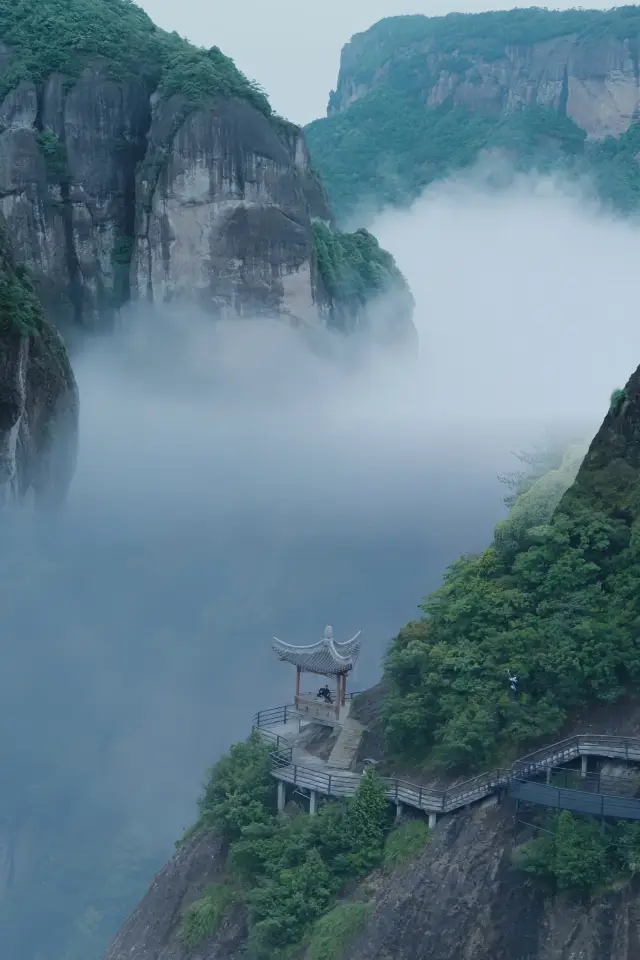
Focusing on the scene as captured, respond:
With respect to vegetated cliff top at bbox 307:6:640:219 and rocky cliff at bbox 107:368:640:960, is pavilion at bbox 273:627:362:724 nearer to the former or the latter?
rocky cliff at bbox 107:368:640:960

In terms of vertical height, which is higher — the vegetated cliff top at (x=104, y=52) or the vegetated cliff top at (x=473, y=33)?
the vegetated cliff top at (x=473, y=33)

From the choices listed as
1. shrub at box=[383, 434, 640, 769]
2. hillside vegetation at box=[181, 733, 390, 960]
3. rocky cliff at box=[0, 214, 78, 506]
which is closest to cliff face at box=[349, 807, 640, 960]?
hillside vegetation at box=[181, 733, 390, 960]

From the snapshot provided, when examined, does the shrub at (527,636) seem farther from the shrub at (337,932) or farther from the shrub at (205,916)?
the shrub at (205,916)

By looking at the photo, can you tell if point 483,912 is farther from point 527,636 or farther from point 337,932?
point 527,636

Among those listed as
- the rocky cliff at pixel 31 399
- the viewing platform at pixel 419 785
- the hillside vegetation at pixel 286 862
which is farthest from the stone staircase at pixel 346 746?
the rocky cliff at pixel 31 399

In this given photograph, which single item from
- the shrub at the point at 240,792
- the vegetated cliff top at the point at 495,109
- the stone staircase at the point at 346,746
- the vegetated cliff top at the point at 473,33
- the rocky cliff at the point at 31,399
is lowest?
the shrub at the point at 240,792

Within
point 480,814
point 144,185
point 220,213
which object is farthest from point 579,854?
point 144,185

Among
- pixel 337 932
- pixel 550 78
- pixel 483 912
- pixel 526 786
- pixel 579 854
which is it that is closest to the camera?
pixel 579 854
